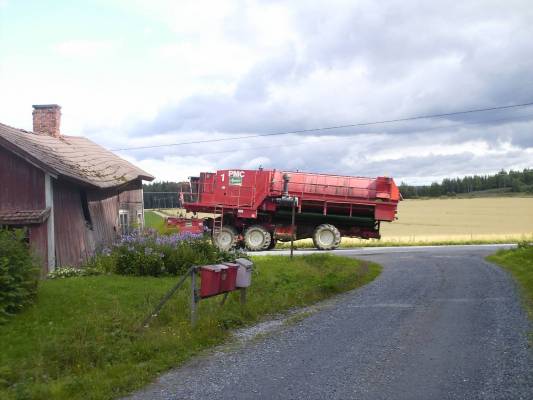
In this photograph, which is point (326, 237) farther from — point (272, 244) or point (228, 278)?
point (228, 278)

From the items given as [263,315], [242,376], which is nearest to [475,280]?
[263,315]

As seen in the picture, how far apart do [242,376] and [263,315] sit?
408 cm

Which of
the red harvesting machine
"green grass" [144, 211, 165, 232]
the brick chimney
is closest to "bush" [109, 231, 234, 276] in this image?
"green grass" [144, 211, 165, 232]

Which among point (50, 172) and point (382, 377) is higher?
point (50, 172)

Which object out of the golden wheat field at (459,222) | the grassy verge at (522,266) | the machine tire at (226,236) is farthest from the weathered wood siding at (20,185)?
the golden wheat field at (459,222)

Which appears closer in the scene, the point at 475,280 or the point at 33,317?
the point at 33,317

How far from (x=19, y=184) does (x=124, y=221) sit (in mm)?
7039

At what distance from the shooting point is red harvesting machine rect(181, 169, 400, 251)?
26.7 m

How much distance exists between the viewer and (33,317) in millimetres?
9570

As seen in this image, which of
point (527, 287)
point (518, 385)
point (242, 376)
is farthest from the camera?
point (527, 287)

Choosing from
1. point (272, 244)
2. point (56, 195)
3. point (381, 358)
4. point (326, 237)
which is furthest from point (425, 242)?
point (381, 358)

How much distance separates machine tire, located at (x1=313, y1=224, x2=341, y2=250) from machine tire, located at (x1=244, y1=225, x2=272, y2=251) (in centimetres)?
223

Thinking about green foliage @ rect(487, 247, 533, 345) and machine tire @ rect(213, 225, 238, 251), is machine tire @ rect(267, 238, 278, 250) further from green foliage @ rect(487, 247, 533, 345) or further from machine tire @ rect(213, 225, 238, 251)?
green foliage @ rect(487, 247, 533, 345)

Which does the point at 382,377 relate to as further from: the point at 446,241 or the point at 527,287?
the point at 446,241
